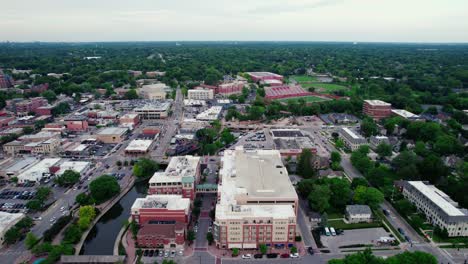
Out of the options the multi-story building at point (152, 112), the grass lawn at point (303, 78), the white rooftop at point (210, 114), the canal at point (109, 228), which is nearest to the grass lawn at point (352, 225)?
the canal at point (109, 228)

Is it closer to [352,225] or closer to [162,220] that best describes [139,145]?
[162,220]

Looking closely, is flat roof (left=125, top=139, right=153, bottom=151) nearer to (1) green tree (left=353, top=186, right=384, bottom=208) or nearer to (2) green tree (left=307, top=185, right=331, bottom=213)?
(2) green tree (left=307, top=185, right=331, bottom=213)

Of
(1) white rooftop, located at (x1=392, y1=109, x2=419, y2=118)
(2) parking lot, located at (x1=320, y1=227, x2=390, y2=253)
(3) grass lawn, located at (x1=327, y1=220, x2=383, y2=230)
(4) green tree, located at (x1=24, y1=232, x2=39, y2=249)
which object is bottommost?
(2) parking lot, located at (x1=320, y1=227, x2=390, y2=253)

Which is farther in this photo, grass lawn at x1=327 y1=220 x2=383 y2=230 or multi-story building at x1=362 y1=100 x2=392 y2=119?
multi-story building at x1=362 y1=100 x2=392 y2=119

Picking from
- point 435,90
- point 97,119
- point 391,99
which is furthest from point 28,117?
→ point 435,90

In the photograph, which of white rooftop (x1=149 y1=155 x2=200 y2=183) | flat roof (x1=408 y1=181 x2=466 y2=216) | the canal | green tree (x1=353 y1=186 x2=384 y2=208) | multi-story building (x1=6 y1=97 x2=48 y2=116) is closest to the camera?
the canal

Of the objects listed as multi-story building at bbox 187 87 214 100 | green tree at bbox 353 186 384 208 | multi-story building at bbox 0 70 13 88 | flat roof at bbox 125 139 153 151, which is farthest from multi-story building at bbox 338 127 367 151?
multi-story building at bbox 0 70 13 88

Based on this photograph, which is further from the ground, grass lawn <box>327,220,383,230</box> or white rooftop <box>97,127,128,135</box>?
white rooftop <box>97,127,128,135</box>

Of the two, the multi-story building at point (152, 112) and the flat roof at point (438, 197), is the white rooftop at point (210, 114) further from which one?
the flat roof at point (438, 197)
